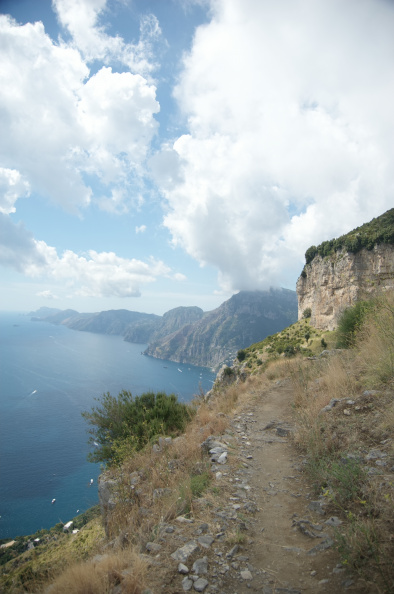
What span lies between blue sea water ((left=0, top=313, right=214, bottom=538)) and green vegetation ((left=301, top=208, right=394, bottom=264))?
33789 mm

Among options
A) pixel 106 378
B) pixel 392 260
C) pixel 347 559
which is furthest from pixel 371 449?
pixel 106 378

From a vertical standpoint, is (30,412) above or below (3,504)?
above

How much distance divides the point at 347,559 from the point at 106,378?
389ft

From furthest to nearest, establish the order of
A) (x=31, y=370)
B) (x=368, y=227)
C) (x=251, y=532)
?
(x=31, y=370), (x=368, y=227), (x=251, y=532)

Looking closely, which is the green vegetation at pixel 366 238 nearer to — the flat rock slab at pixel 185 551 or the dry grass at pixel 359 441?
the dry grass at pixel 359 441

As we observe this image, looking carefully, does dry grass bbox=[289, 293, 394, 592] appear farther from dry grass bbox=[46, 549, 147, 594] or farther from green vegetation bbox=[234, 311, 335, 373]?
green vegetation bbox=[234, 311, 335, 373]

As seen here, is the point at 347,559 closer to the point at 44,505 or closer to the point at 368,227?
the point at 368,227

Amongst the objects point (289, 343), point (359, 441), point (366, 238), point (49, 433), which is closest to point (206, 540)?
point (359, 441)

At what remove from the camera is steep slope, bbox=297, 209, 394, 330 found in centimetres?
3759

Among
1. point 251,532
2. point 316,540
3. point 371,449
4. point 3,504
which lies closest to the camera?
point 316,540

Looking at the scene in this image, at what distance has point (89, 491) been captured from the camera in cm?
4612

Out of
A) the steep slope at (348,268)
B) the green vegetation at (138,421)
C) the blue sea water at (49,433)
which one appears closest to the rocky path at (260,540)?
the green vegetation at (138,421)

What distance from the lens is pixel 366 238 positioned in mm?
39875

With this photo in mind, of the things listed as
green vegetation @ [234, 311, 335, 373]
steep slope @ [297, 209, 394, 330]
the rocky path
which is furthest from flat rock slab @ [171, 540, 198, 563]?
steep slope @ [297, 209, 394, 330]
